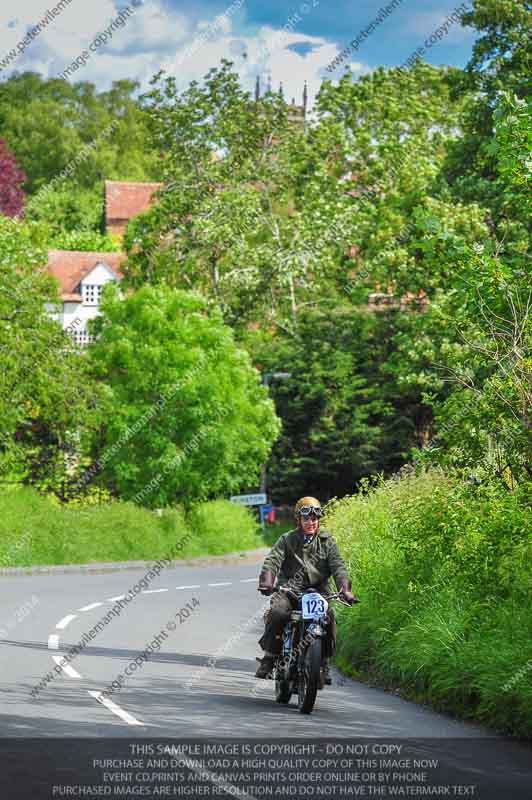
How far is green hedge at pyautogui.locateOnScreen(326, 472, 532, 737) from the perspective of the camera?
40.1 ft

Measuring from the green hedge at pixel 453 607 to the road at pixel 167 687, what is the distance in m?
0.34

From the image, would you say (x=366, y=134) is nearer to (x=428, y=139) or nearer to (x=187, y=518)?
(x=428, y=139)

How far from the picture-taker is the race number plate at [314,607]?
40.8ft

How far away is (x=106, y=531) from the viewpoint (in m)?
40.5

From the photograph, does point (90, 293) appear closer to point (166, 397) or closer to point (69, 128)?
point (69, 128)

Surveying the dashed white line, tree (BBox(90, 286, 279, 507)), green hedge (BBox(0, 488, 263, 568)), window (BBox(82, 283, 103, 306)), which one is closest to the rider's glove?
the dashed white line

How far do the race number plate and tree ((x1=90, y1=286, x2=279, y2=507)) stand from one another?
99.8ft

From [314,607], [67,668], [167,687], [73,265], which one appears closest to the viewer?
[314,607]

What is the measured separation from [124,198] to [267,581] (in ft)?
290

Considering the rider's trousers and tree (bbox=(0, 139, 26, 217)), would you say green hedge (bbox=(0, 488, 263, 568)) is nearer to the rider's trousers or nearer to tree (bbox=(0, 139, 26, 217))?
the rider's trousers

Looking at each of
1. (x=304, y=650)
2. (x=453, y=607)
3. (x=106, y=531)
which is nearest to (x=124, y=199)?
(x=106, y=531)

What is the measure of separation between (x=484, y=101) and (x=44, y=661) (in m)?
23.8

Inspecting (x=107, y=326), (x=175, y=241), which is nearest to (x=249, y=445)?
(x=107, y=326)

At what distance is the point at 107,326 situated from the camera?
44.6 m
